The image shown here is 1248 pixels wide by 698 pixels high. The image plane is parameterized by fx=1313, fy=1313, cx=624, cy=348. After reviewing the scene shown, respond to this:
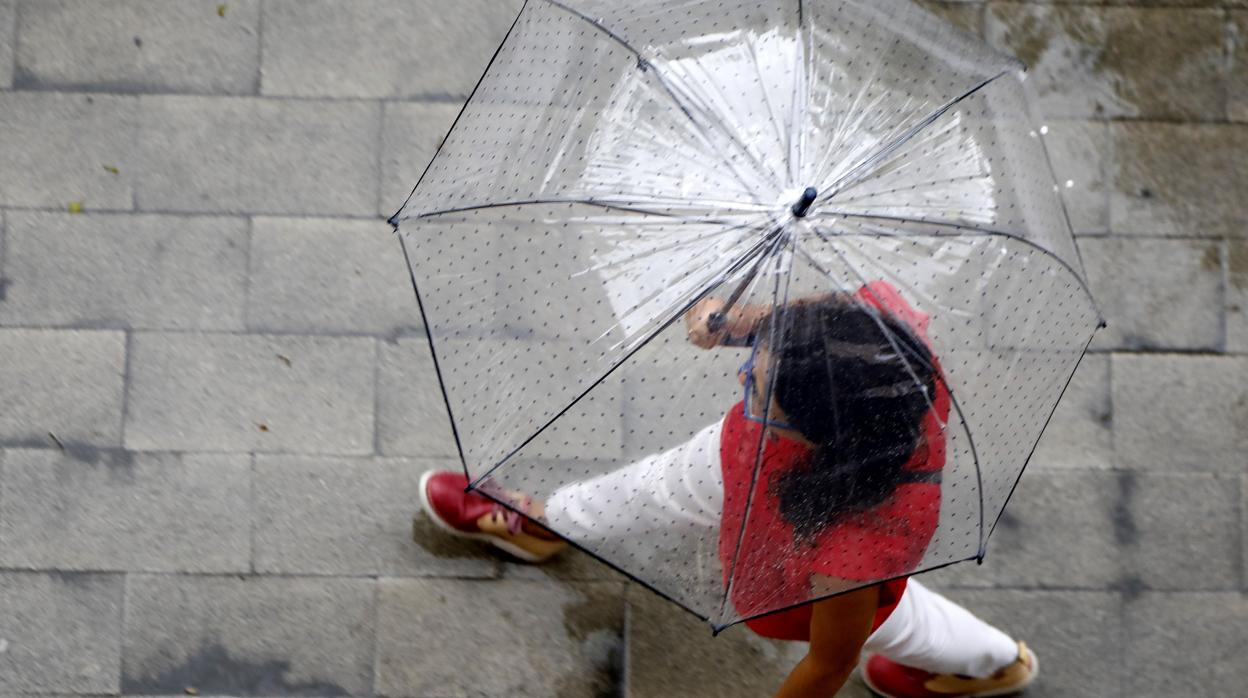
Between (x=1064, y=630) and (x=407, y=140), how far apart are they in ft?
9.01

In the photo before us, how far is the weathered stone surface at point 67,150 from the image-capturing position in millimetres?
4375

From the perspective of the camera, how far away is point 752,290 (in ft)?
8.89

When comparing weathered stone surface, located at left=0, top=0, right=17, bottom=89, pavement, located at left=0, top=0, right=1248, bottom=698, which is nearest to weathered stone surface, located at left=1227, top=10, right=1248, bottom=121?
pavement, located at left=0, top=0, right=1248, bottom=698

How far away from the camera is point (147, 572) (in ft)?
13.6

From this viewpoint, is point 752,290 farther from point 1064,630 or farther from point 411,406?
point 1064,630

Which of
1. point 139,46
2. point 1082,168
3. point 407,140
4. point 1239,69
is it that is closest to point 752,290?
point 407,140

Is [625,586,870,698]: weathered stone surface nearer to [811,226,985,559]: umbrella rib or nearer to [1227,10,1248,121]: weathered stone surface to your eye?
[811,226,985,559]: umbrella rib

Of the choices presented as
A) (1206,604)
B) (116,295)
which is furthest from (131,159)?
(1206,604)

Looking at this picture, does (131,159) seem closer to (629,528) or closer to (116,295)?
(116,295)

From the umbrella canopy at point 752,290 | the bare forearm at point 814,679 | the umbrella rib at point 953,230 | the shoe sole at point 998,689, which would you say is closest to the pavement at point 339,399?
the shoe sole at point 998,689

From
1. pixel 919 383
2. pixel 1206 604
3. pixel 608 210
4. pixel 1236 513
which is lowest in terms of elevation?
pixel 1206 604

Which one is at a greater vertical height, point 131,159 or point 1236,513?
point 131,159

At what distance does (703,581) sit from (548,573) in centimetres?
129

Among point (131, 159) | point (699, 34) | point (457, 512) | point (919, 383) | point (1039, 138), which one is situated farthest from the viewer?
point (131, 159)
